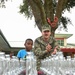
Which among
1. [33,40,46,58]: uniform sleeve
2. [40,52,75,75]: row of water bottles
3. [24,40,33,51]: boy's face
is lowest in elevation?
[40,52,75,75]: row of water bottles

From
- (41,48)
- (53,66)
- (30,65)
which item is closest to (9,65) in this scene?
(30,65)

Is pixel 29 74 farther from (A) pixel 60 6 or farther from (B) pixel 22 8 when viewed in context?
(B) pixel 22 8

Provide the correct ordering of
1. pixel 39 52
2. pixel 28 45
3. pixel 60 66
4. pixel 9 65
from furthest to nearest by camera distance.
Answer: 1. pixel 28 45
2. pixel 39 52
3. pixel 60 66
4. pixel 9 65

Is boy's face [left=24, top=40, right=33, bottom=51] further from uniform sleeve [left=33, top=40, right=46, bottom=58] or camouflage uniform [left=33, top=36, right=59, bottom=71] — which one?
uniform sleeve [left=33, top=40, right=46, bottom=58]

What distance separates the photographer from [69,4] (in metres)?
22.1

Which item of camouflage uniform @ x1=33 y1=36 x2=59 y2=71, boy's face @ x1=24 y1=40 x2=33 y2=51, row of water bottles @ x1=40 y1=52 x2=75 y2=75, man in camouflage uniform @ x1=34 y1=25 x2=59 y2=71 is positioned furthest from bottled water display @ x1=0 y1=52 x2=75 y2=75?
boy's face @ x1=24 y1=40 x2=33 y2=51

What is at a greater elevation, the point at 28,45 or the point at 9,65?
the point at 28,45

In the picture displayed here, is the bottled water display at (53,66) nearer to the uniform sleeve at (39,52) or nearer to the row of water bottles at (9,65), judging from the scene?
the row of water bottles at (9,65)

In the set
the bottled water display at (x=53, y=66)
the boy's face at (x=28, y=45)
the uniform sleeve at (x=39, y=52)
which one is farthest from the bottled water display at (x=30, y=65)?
the boy's face at (x=28, y=45)

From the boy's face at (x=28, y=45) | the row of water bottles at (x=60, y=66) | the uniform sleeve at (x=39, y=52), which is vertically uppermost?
the boy's face at (x=28, y=45)

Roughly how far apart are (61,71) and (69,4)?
18089 mm

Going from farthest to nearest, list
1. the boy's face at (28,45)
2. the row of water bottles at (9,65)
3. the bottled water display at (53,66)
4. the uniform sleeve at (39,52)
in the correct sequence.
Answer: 1. the boy's face at (28,45)
2. the uniform sleeve at (39,52)
3. the bottled water display at (53,66)
4. the row of water bottles at (9,65)

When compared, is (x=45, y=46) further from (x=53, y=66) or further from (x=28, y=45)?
(x=28, y=45)

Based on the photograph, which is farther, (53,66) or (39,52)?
(39,52)
